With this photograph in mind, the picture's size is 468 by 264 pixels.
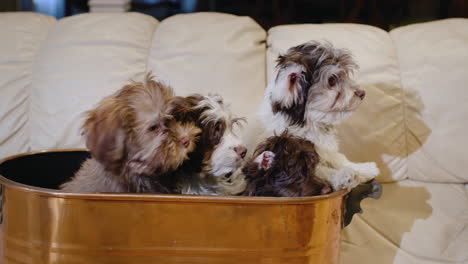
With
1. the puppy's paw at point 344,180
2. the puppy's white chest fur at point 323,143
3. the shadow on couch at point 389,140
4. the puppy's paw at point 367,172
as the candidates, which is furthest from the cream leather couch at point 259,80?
the puppy's paw at point 344,180

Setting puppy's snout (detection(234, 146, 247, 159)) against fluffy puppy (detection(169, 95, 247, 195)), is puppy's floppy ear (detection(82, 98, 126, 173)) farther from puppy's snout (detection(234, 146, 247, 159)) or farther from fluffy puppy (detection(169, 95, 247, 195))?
puppy's snout (detection(234, 146, 247, 159))

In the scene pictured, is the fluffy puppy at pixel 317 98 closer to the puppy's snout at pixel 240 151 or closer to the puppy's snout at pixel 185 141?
the puppy's snout at pixel 240 151

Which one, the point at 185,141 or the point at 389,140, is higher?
the point at 185,141

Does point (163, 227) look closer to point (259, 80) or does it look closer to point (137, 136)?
point (137, 136)

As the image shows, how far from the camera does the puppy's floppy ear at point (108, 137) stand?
93 cm

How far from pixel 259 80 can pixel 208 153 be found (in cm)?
72

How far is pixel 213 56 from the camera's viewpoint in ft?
5.60

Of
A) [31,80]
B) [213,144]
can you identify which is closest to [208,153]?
[213,144]

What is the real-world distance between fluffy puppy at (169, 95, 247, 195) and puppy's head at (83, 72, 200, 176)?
9cm

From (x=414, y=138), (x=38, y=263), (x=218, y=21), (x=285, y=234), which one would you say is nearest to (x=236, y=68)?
(x=218, y=21)

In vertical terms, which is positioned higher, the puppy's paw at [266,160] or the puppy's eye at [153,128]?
the puppy's eye at [153,128]

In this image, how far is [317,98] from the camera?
3.75 ft

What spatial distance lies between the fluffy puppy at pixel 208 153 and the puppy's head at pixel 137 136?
94mm

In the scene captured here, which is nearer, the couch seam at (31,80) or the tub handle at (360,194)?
the tub handle at (360,194)
